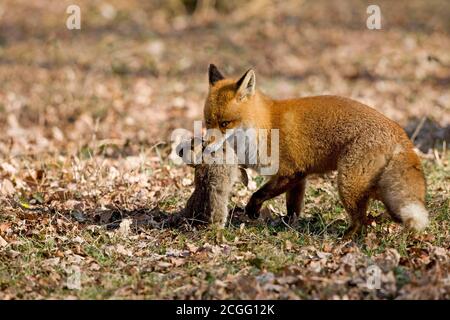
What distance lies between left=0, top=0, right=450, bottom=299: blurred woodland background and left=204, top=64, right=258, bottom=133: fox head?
115cm

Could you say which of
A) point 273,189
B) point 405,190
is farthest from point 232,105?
point 405,190

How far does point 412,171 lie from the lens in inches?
247

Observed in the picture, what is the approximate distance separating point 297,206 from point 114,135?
15.9 feet

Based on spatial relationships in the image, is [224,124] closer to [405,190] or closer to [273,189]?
[273,189]

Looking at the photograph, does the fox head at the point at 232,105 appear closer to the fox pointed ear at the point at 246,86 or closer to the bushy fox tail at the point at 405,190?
the fox pointed ear at the point at 246,86

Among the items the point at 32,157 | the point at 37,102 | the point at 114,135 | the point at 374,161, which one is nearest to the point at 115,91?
the point at 37,102

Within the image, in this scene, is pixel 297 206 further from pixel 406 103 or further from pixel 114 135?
pixel 406 103

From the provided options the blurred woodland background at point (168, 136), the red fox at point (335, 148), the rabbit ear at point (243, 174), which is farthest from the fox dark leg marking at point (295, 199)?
the rabbit ear at point (243, 174)

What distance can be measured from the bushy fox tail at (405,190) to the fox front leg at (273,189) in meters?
0.95

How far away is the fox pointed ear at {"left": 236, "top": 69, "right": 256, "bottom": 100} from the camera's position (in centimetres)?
680

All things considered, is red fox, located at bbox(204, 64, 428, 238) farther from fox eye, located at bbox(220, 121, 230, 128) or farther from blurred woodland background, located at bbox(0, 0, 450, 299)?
blurred woodland background, located at bbox(0, 0, 450, 299)

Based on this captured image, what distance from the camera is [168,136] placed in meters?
10.9

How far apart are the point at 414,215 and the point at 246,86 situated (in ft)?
7.25

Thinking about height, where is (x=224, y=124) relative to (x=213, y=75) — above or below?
below
